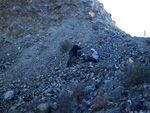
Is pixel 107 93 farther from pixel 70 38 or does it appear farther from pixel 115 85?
pixel 70 38

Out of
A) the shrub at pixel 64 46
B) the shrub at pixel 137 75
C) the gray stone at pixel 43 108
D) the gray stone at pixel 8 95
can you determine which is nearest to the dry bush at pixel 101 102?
the shrub at pixel 137 75

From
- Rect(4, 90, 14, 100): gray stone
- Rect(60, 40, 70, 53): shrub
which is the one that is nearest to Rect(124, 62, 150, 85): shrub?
Rect(60, 40, 70, 53): shrub

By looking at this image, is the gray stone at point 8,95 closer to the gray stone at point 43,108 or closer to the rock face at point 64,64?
the rock face at point 64,64

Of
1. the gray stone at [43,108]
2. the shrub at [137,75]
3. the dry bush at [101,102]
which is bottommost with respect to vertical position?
the gray stone at [43,108]

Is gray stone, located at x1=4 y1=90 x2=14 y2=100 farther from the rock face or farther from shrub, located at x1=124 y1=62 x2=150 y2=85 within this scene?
shrub, located at x1=124 y1=62 x2=150 y2=85

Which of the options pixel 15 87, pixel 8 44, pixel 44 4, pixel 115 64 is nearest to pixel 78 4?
pixel 44 4

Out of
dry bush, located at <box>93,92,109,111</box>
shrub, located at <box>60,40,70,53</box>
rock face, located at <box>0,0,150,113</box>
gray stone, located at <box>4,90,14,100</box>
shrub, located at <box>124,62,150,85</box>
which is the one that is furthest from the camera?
shrub, located at <box>60,40,70,53</box>

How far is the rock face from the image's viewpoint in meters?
5.01

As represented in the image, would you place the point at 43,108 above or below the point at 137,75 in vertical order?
below

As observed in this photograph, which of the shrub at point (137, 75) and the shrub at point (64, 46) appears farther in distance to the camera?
the shrub at point (64, 46)

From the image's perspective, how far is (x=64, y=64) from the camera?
314 inches

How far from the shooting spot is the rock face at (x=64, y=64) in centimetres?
501

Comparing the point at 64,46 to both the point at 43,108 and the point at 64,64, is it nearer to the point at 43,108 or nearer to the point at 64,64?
the point at 64,64

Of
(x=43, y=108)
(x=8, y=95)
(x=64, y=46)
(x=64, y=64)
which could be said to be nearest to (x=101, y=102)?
(x=43, y=108)
